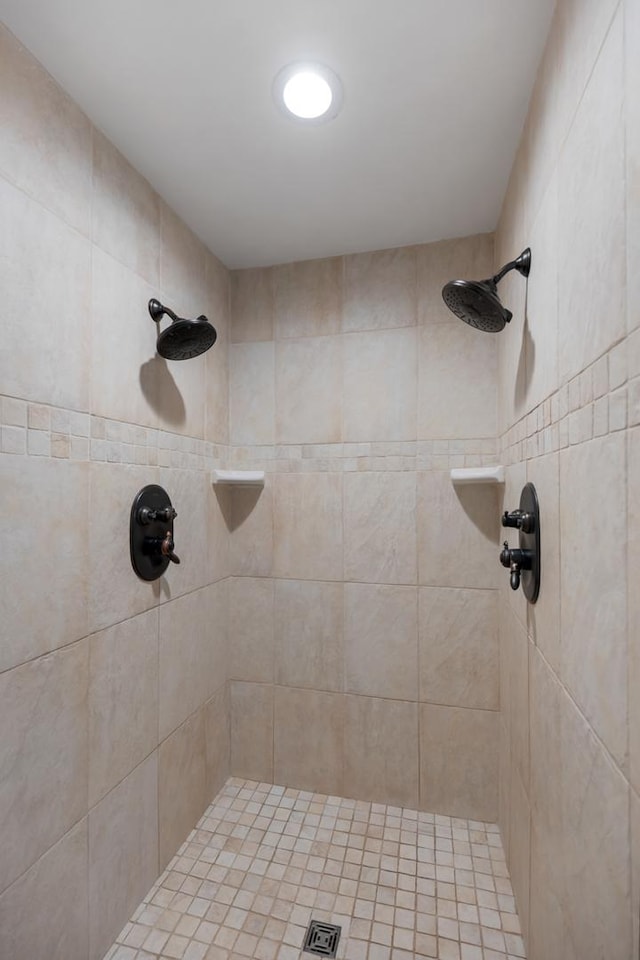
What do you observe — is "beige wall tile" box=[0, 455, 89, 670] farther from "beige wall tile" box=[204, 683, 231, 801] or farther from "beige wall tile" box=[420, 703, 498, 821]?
"beige wall tile" box=[420, 703, 498, 821]

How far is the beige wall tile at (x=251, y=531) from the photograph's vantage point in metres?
2.01

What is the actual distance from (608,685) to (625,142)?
0.75 m

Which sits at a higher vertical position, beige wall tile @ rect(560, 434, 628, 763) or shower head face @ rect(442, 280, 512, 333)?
shower head face @ rect(442, 280, 512, 333)

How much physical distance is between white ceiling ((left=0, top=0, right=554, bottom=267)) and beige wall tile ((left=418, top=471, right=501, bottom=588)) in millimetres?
982

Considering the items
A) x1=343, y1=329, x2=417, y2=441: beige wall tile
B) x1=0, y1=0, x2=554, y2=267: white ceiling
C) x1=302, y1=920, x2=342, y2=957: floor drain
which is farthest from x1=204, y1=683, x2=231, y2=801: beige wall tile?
x1=0, y1=0, x2=554, y2=267: white ceiling

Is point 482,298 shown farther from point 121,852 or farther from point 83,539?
point 121,852

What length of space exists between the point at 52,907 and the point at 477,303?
1782 millimetres

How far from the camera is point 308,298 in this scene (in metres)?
1.99

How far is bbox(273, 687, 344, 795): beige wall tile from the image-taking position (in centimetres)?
191

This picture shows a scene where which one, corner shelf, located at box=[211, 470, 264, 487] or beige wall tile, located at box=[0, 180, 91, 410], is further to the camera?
corner shelf, located at box=[211, 470, 264, 487]

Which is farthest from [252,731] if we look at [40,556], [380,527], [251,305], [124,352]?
[251,305]

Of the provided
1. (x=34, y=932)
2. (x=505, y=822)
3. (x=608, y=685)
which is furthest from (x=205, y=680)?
(x=608, y=685)

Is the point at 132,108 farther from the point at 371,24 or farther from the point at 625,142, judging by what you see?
the point at 625,142

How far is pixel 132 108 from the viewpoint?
3.99 feet
